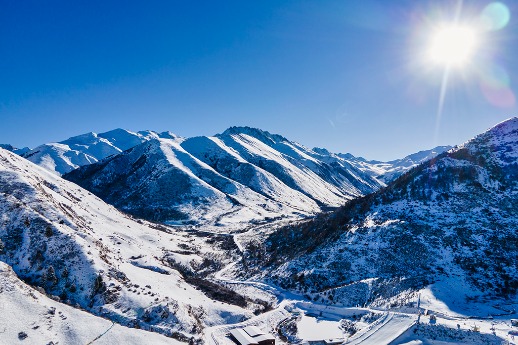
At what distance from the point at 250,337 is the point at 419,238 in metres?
34.4

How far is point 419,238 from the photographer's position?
5122 centimetres

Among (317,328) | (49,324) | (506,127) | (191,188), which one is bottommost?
(317,328)

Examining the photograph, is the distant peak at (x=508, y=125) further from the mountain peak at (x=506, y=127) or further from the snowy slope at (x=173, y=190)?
the snowy slope at (x=173, y=190)

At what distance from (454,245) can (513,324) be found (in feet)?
66.5

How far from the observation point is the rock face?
4366 cm

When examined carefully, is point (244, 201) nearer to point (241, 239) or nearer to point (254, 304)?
point (241, 239)

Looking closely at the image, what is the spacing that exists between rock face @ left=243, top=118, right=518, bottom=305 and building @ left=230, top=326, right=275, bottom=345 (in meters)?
15.4

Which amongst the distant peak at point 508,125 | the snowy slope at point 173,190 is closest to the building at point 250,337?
the distant peak at point 508,125

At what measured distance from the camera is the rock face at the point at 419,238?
143 feet

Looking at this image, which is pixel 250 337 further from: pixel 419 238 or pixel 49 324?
pixel 419 238

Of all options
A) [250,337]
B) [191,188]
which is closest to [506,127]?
[250,337]

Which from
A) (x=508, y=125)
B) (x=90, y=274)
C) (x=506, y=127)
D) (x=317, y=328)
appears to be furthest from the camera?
(x=508, y=125)

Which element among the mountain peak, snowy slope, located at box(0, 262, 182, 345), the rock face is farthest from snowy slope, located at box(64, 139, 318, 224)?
snowy slope, located at box(0, 262, 182, 345)

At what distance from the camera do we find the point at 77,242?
3756 cm
